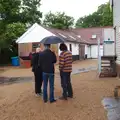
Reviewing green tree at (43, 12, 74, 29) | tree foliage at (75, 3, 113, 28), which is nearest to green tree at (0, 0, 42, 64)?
green tree at (43, 12, 74, 29)

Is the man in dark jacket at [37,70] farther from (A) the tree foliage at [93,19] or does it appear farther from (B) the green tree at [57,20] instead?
(A) the tree foliage at [93,19]

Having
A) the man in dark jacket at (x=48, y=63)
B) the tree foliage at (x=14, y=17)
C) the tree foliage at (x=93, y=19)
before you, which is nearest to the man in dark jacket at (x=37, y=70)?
the man in dark jacket at (x=48, y=63)

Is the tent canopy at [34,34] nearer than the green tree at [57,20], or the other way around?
the tent canopy at [34,34]

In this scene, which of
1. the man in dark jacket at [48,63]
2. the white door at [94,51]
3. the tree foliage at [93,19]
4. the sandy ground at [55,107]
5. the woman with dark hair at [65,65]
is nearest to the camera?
the sandy ground at [55,107]

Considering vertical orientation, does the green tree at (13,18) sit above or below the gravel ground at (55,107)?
above

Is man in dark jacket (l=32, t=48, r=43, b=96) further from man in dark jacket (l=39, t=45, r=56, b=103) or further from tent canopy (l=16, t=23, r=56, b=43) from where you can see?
tent canopy (l=16, t=23, r=56, b=43)

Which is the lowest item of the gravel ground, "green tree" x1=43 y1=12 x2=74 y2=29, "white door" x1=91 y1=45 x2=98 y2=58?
the gravel ground

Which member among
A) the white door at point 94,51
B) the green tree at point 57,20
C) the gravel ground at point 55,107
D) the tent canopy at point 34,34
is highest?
the green tree at point 57,20

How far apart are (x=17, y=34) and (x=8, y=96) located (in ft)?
77.8

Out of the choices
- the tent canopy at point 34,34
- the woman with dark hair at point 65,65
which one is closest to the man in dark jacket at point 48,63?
the woman with dark hair at point 65,65

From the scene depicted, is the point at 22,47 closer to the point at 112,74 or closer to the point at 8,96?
the point at 112,74

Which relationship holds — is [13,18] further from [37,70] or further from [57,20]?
[37,70]

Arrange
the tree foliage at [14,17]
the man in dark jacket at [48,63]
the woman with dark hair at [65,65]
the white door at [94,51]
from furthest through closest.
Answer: the white door at [94,51] < the tree foliage at [14,17] < the woman with dark hair at [65,65] < the man in dark jacket at [48,63]

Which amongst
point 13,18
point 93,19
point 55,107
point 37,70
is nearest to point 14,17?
point 13,18
